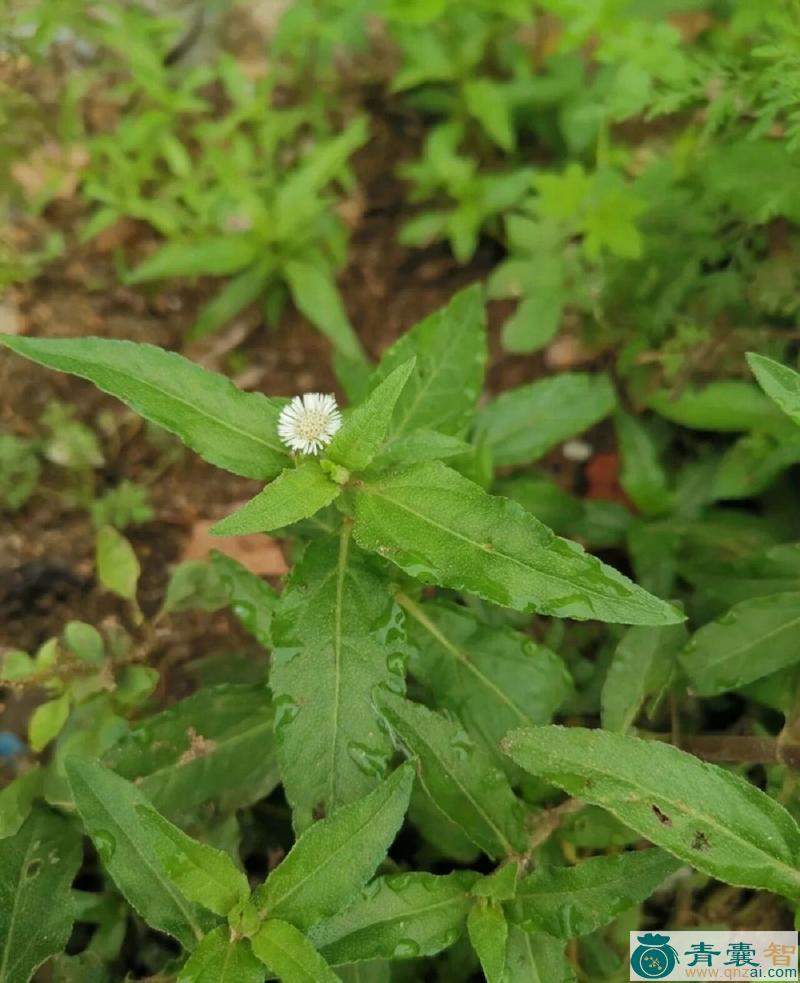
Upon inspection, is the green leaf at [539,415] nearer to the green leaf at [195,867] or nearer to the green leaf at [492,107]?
the green leaf at [492,107]

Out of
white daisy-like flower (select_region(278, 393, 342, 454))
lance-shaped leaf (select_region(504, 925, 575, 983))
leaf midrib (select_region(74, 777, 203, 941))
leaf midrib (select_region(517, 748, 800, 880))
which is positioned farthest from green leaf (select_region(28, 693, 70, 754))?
leaf midrib (select_region(517, 748, 800, 880))

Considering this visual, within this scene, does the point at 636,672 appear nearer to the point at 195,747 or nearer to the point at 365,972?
the point at 365,972

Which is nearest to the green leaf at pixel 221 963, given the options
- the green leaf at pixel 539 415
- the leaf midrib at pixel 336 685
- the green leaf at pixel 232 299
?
the leaf midrib at pixel 336 685

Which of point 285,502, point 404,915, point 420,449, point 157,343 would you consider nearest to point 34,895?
point 404,915

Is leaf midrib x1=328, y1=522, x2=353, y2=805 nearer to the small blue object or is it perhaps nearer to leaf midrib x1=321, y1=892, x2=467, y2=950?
leaf midrib x1=321, y1=892, x2=467, y2=950

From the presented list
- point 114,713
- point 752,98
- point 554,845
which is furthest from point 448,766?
point 752,98

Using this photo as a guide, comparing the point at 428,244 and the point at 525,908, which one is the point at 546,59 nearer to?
the point at 428,244
